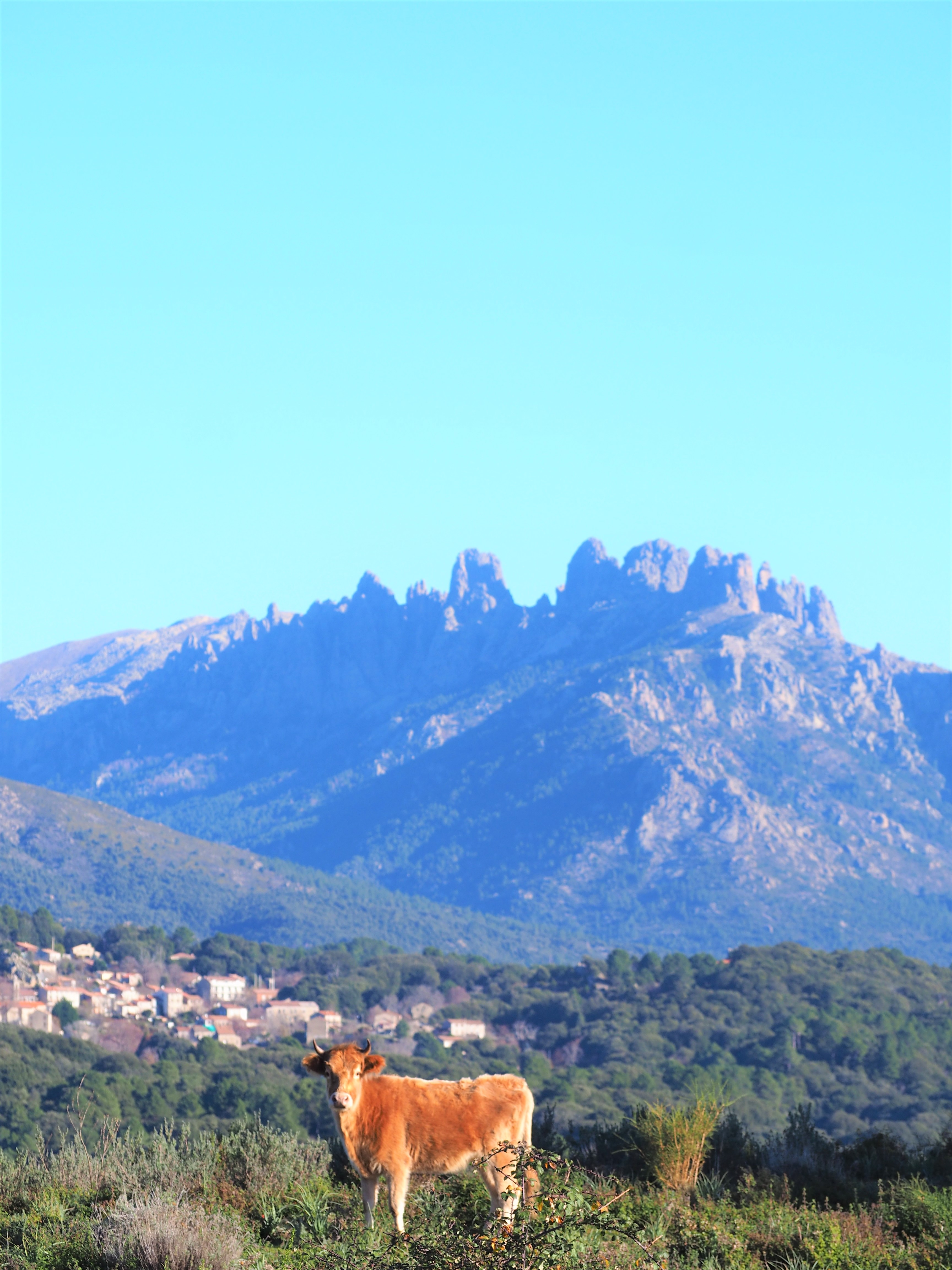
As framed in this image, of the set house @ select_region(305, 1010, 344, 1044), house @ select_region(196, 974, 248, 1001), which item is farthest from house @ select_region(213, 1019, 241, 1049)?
house @ select_region(196, 974, 248, 1001)

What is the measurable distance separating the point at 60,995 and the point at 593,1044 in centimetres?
3126

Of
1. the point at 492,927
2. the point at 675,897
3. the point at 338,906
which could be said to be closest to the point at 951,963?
the point at 675,897

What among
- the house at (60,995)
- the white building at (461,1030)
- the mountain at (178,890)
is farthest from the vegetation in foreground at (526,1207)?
the mountain at (178,890)

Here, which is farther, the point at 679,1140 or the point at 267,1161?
the point at 679,1140

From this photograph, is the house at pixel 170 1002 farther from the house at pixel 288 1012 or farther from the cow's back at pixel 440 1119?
the cow's back at pixel 440 1119

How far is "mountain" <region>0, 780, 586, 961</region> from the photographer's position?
167 metres

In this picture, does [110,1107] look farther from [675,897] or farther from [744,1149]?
[675,897]

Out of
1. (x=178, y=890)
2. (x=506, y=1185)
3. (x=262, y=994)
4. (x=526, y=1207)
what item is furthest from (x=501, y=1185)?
(x=178, y=890)

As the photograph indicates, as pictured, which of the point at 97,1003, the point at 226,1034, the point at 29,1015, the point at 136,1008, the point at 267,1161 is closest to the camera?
the point at 267,1161

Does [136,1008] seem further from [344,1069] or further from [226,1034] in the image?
[344,1069]

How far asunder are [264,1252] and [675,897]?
616ft

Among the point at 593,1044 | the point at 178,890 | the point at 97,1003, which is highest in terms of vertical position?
the point at 178,890

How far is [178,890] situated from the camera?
177 m

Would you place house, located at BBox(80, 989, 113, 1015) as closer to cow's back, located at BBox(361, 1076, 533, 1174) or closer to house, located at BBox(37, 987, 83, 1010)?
house, located at BBox(37, 987, 83, 1010)
